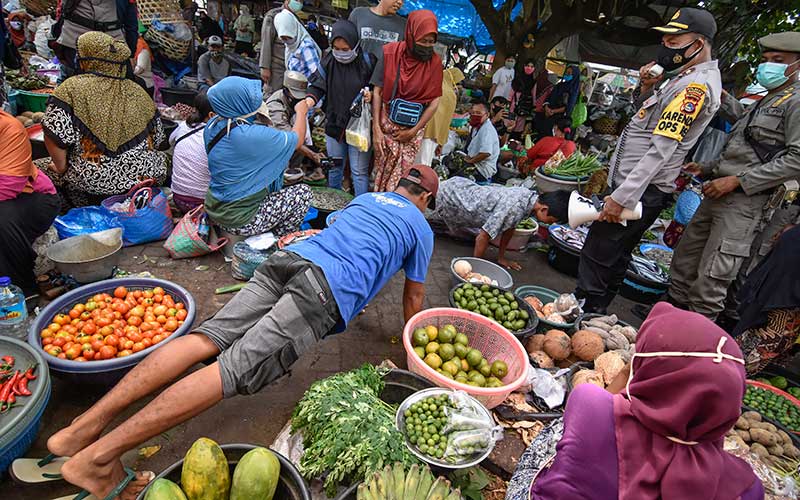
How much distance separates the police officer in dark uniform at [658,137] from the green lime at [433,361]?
2149 millimetres

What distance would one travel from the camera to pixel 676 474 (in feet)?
4.30

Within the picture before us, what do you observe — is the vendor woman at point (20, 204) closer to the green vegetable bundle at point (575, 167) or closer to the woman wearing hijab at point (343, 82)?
the woman wearing hijab at point (343, 82)

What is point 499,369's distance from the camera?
3.01 metres

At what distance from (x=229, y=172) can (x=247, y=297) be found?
180 centimetres

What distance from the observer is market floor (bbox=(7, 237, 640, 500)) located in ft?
7.99

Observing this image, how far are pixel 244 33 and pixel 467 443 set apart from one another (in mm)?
12611

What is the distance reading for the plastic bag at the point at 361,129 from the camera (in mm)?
4957

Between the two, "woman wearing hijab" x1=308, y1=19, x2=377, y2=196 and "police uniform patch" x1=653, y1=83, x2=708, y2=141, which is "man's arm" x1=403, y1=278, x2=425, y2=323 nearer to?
"police uniform patch" x1=653, y1=83, x2=708, y2=141

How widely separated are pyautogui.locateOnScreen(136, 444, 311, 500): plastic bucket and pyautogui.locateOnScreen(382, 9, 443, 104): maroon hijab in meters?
4.04

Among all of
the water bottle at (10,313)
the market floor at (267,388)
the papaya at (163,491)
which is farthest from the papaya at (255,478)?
the water bottle at (10,313)

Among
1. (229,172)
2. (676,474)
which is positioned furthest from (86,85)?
(676,474)

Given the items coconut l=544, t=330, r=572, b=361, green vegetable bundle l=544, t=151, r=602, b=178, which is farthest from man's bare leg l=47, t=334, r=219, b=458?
green vegetable bundle l=544, t=151, r=602, b=178

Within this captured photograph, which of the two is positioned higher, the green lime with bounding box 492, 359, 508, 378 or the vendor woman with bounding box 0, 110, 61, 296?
the vendor woman with bounding box 0, 110, 61, 296

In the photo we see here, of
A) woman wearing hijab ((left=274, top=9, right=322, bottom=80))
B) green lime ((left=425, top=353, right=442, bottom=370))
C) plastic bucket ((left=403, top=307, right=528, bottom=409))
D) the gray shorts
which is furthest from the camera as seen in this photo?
woman wearing hijab ((left=274, top=9, right=322, bottom=80))
